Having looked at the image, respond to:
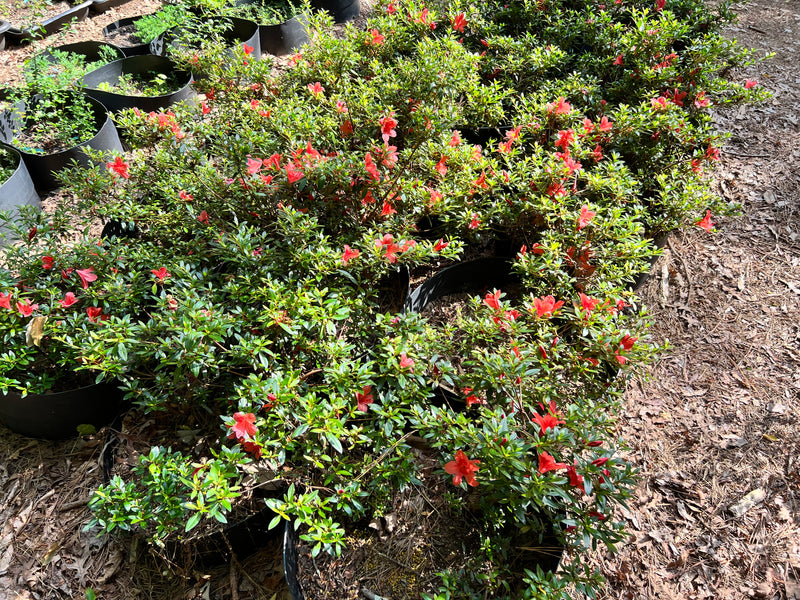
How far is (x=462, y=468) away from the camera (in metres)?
1.61

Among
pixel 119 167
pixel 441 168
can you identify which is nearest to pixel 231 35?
pixel 119 167

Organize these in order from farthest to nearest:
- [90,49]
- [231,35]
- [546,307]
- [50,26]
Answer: [231,35] < [50,26] < [90,49] < [546,307]

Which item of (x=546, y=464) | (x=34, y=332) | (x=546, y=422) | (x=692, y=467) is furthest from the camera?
(x=692, y=467)

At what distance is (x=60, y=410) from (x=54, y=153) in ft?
5.79

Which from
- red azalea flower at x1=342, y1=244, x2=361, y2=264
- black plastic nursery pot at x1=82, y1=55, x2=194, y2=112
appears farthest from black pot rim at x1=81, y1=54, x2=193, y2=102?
red azalea flower at x1=342, y1=244, x2=361, y2=264

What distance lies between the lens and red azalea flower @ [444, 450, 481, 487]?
1604 millimetres

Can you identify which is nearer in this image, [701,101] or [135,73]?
[701,101]

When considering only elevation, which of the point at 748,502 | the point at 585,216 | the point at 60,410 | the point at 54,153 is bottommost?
the point at 748,502

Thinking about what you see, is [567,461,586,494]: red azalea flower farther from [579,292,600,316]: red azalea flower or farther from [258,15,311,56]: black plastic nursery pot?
[258,15,311,56]: black plastic nursery pot

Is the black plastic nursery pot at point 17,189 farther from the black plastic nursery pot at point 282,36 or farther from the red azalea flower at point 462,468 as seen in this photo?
the red azalea flower at point 462,468

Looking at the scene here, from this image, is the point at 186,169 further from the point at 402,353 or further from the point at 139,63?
the point at 139,63

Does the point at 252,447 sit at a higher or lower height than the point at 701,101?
lower

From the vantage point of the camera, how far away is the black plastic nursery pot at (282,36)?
4391mm

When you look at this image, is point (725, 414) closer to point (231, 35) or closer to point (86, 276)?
point (86, 276)
